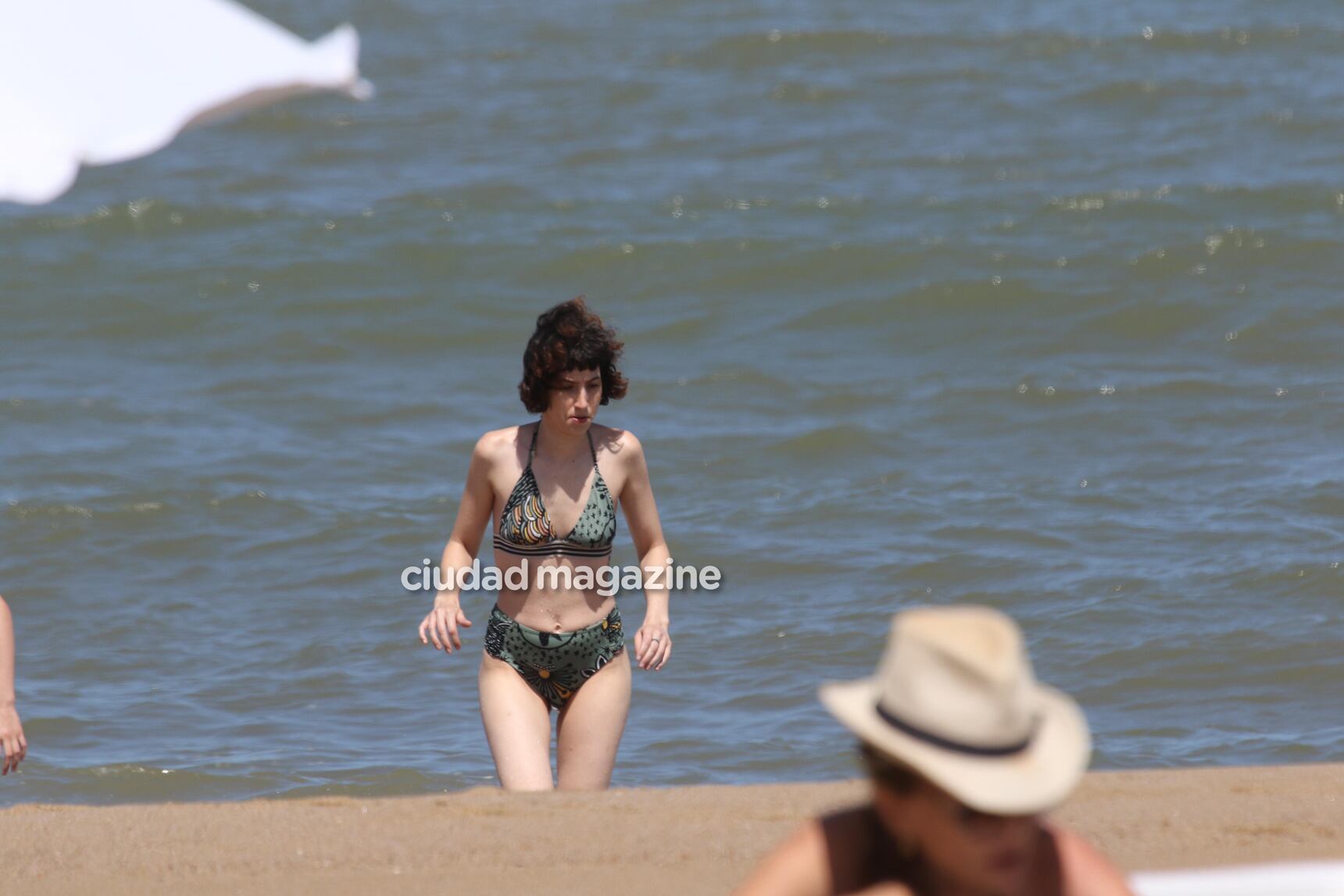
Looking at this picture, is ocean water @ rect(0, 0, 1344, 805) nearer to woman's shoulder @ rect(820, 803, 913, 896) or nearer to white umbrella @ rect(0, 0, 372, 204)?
white umbrella @ rect(0, 0, 372, 204)

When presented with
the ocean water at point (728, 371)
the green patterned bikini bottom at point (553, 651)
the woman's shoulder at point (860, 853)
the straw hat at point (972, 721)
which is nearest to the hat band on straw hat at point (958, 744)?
the straw hat at point (972, 721)

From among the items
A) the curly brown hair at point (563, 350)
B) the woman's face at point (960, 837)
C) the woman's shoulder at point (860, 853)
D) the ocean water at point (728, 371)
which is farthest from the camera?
the ocean water at point (728, 371)

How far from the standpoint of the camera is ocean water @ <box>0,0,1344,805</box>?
23.2 ft

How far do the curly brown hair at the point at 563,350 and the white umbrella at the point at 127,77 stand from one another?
1.31m

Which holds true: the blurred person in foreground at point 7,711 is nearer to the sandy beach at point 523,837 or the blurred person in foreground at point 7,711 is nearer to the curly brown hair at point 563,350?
the sandy beach at point 523,837

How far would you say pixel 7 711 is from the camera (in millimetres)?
4613

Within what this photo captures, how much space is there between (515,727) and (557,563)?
0.49m

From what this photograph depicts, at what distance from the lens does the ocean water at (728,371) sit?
23.2ft

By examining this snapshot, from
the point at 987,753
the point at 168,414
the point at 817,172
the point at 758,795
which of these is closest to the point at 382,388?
the point at 168,414

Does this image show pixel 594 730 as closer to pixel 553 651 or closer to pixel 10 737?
pixel 553 651

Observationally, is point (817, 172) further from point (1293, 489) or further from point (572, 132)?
point (1293, 489)

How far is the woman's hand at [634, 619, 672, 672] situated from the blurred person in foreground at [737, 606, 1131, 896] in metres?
2.57

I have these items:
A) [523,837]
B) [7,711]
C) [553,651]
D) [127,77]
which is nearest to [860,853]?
[523,837]

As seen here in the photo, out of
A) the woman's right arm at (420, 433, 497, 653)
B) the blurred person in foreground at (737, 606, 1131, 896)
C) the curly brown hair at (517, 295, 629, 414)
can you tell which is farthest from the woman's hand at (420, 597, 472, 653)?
the blurred person in foreground at (737, 606, 1131, 896)
